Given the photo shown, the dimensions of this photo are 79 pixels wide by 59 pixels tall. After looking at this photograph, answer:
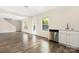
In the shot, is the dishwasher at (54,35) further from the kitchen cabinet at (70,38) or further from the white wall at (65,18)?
the kitchen cabinet at (70,38)

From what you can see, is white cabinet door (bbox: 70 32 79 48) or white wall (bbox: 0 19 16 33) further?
white cabinet door (bbox: 70 32 79 48)

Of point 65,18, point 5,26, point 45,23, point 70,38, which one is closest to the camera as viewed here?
point 5,26

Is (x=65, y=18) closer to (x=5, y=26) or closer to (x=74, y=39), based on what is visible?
(x=74, y=39)

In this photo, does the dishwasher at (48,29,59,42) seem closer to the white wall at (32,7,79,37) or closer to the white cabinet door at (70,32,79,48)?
the white wall at (32,7,79,37)

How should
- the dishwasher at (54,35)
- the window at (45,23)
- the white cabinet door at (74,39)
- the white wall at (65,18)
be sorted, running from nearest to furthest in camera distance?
the white cabinet door at (74,39) < the white wall at (65,18) < the dishwasher at (54,35) < the window at (45,23)

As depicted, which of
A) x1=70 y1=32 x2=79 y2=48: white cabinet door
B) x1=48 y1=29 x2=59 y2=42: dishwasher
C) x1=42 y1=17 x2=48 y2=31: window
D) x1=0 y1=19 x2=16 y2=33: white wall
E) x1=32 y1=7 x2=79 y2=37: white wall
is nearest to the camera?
x1=0 y1=19 x2=16 y2=33: white wall

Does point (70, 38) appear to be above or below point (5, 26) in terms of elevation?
below

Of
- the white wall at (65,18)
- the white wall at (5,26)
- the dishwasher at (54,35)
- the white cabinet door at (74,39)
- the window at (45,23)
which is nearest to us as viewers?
the white wall at (5,26)

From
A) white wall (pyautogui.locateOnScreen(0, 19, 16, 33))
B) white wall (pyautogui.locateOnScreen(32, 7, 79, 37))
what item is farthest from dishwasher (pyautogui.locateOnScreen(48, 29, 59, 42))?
white wall (pyautogui.locateOnScreen(0, 19, 16, 33))

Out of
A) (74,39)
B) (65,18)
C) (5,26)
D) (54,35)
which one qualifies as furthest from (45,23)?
(5,26)

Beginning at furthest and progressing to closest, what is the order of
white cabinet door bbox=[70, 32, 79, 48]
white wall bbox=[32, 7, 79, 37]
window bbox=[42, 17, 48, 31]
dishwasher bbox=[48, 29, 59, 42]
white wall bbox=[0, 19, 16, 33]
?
window bbox=[42, 17, 48, 31] → dishwasher bbox=[48, 29, 59, 42] → white wall bbox=[32, 7, 79, 37] → white cabinet door bbox=[70, 32, 79, 48] → white wall bbox=[0, 19, 16, 33]

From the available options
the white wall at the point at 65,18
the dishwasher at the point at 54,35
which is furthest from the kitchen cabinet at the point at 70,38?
the dishwasher at the point at 54,35

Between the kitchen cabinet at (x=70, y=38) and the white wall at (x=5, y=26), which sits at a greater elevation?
the white wall at (x=5, y=26)

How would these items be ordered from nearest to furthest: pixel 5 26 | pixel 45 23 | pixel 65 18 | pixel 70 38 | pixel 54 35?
pixel 5 26 < pixel 70 38 < pixel 65 18 < pixel 54 35 < pixel 45 23
